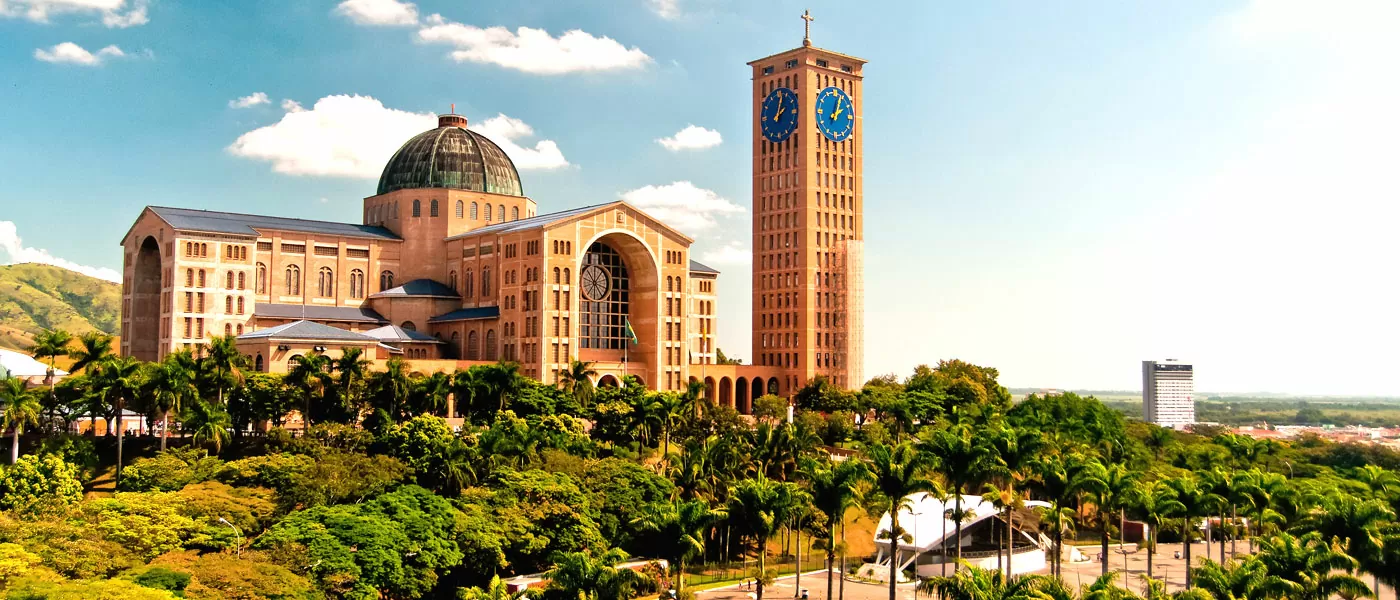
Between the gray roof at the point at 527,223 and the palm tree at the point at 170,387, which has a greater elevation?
the gray roof at the point at 527,223

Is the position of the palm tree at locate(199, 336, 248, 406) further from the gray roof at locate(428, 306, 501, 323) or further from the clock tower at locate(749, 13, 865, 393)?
the clock tower at locate(749, 13, 865, 393)

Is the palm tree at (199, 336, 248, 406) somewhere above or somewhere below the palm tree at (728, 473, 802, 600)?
above

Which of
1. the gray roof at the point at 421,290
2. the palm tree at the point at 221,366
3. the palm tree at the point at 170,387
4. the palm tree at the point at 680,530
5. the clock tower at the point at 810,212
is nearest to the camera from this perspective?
the palm tree at the point at 680,530

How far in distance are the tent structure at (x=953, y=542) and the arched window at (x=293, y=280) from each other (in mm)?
58653

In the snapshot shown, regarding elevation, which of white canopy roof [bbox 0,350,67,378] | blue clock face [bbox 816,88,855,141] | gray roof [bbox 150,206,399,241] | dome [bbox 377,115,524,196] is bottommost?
white canopy roof [bbox 0,350,67,378]

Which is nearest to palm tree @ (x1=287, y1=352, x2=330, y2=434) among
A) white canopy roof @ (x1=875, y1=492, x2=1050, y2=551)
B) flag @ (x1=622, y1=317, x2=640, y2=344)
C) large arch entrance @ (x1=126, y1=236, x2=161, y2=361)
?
flag @ (x1=622, y1=317, x2=640, y2=344)

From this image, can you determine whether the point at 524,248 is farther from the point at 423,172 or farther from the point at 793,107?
the point at 793,107

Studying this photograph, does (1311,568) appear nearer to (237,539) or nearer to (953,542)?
(953,542)

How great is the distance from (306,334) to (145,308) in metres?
22.6

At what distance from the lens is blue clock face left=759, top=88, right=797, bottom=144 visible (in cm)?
12250

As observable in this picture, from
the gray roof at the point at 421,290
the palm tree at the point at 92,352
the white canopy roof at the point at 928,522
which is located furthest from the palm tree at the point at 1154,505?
the gray roof at the point at 421,290

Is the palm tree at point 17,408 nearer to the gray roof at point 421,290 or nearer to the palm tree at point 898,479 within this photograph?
the gray roof at point 421,290

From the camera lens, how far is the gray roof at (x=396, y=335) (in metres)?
102

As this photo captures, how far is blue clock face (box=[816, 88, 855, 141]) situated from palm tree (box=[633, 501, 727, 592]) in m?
69.9
